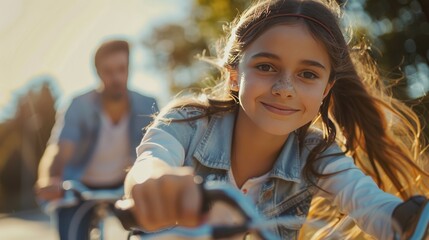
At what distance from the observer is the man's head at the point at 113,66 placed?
575 cm

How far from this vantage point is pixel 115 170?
213 inches

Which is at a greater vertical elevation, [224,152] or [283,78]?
[283,78]

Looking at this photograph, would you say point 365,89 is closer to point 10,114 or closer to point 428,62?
point 428,62

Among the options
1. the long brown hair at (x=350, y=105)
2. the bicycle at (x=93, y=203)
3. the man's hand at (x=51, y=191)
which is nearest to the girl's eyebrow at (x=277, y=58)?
the long brown hair at (x=350, y=105)

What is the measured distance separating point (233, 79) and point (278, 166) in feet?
1.35

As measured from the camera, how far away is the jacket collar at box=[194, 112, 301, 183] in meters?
3.27

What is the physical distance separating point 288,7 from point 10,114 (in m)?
26.9

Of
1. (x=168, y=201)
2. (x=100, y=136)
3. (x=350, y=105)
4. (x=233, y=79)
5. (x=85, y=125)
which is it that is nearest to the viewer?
(x=168, y=201)

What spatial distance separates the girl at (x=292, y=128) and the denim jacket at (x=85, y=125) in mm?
1440

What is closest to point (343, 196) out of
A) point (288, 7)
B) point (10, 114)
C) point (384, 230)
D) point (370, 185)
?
point (370, 185)

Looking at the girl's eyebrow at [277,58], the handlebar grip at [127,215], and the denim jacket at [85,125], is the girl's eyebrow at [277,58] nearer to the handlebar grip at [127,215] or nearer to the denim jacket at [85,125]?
the handlebar grip at [127,215]

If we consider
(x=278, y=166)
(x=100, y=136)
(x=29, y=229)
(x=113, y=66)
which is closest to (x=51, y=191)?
(x=278, y=166)

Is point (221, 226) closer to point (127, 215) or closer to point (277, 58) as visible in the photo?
point (127, 215)

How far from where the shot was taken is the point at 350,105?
151 inches
